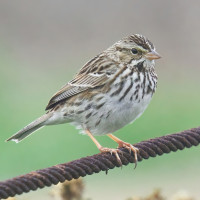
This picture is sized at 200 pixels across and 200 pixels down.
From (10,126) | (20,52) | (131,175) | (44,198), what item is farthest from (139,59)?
(20,52)

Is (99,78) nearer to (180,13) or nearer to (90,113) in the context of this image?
(90,113)

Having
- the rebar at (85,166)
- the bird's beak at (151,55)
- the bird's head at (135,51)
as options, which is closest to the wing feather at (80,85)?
the bird's head at (135,51)

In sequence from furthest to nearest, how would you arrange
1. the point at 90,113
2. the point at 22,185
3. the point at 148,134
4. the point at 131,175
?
the point at 148,134
the point at 131,175
the point at 90,113
the point at 22,185

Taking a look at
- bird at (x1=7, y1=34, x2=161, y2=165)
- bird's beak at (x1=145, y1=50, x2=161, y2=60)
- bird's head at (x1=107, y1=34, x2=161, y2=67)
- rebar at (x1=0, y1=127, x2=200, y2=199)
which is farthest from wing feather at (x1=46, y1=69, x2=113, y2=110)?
rebar at (x1=0, y1=127, x2=200, y2=199)

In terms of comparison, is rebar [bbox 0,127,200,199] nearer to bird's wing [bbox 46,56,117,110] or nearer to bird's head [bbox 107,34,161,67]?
bird's wing [bbox 46,56,117,110]

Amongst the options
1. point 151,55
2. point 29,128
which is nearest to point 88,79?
point 151,55
